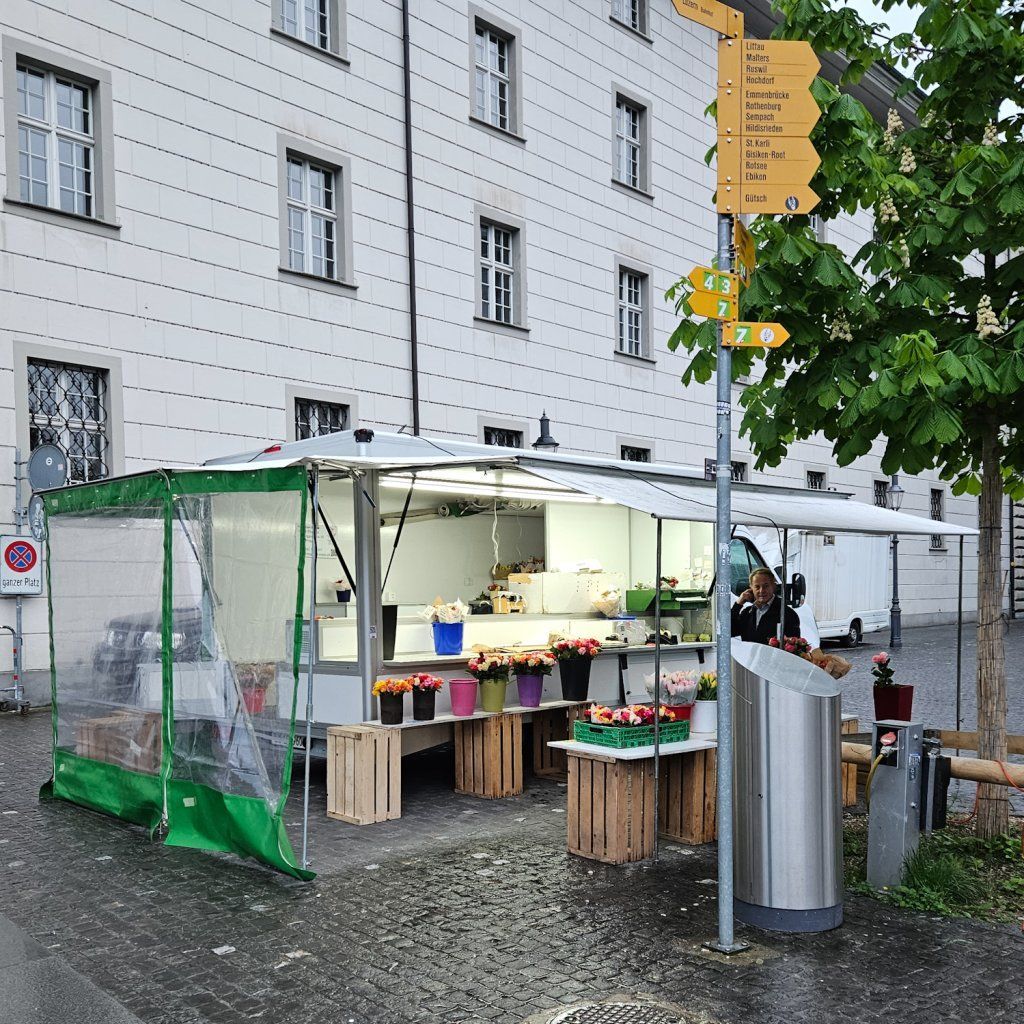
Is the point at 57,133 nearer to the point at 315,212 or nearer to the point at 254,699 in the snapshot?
the point at 315,212

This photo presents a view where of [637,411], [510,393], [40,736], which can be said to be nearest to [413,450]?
[40,736]

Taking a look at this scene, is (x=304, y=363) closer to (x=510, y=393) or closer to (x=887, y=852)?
(x=510, y=393)

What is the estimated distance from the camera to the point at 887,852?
611 cm

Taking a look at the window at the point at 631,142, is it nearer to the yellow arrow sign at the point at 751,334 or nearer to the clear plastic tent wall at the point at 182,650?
the clear plastic tent wall at the point at 182,650

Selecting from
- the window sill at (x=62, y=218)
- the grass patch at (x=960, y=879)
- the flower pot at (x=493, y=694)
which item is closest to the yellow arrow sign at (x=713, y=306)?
the grass patch at (x=960, y=879)

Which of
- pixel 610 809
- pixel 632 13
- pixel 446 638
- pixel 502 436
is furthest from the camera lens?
pixel 632 13

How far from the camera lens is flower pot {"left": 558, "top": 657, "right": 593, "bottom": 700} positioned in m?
10.0

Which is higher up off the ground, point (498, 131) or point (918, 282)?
point (498, 131)

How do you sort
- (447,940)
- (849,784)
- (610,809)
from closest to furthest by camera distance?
(447,940) < (610,809) < (849,784)

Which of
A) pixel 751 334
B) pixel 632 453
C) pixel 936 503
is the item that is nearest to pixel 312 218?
pixel 632 453

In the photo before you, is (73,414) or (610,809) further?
(73,414)

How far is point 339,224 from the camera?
56.4 feet

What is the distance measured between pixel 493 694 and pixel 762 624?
7.93 feet

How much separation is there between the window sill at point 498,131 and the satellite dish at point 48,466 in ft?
31.8
